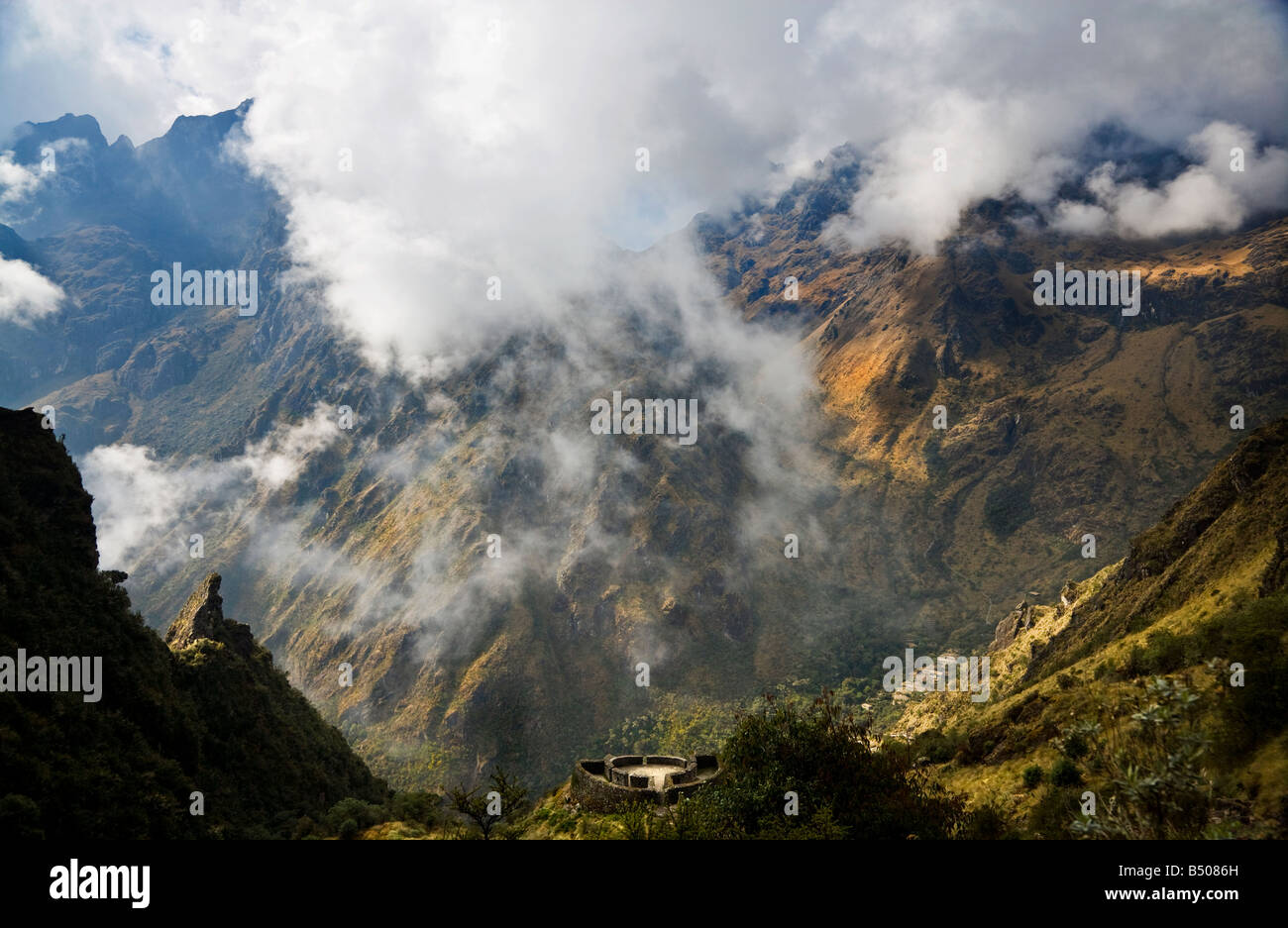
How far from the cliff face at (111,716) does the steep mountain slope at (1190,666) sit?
167 feet

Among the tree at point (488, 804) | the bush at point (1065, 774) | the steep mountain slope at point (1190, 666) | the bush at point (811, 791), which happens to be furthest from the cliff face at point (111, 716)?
the bush at point (1065, 774)

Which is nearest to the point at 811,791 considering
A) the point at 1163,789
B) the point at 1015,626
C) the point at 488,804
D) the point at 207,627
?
the point at 1163,789

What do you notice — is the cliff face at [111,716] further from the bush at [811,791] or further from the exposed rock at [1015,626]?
the exposed rock at [1015,626]

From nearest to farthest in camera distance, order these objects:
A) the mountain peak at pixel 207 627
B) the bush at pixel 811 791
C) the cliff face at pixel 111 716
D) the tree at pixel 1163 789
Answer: the tree at pixel 1163 789, the bush at pixel 811 791, the cliff face at pixel 111 716, the mountain peak at pixel 207 627

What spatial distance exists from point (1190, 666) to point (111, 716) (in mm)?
70318

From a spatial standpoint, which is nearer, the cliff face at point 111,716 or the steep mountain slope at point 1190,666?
the steep mountain slope at point 1190,666

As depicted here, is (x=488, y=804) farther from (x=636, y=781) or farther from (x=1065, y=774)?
(x=1065, y=774)

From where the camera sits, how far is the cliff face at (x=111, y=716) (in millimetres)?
38281

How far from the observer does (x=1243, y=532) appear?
55.3 meters

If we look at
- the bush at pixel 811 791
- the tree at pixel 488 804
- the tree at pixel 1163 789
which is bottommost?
the tree at pixel 488 804

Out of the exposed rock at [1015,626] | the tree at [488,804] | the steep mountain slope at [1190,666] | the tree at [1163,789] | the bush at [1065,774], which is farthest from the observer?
the exposed rock at [1015,626]
